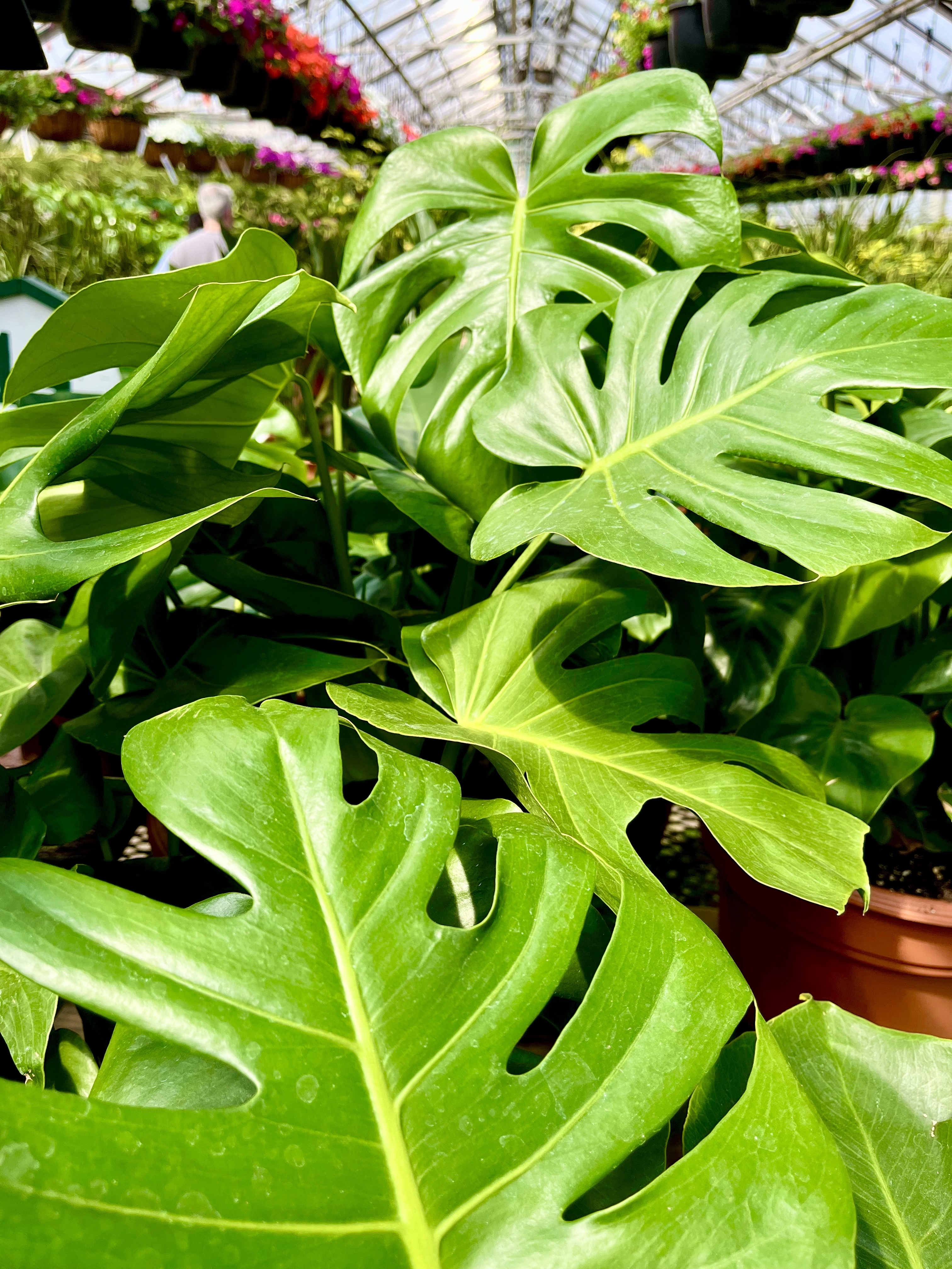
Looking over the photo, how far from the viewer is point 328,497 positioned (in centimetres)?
82

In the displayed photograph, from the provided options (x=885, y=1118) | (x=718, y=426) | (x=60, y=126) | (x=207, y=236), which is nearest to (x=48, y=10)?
(x=207, y=236)

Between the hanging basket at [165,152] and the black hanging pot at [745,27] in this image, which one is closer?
the black hanging pot at [745,27]

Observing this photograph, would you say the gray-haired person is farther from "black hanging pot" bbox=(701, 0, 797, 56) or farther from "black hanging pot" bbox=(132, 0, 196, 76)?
"black hanging pot" bbox=(701, 0, 797, 56)

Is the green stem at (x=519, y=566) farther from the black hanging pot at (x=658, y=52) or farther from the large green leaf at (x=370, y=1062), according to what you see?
the black hanging pot at (x=658, y=52)

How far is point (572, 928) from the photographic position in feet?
1.28

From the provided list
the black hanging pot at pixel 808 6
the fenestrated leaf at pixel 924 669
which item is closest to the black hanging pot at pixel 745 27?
the black hanging pot at pixel 808 6

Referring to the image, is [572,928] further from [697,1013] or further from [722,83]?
[722,83]

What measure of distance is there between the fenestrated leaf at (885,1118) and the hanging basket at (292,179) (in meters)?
7.21

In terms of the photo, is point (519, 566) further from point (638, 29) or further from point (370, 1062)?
point (638, 29)

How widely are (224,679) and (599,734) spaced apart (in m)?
0.28

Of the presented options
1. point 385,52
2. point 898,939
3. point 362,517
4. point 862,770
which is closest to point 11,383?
point 362,517

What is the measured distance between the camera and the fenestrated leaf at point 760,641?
85 centimetres

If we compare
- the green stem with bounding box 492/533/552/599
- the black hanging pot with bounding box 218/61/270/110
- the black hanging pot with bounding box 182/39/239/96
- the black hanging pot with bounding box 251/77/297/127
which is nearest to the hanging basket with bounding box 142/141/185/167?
the black hanging pot with bounding box 251/77/297/127

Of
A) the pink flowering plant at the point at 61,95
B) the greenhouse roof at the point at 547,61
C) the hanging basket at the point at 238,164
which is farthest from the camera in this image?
the greenhouse roof at the point at 547,61
